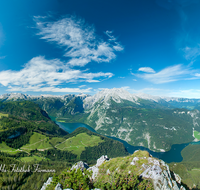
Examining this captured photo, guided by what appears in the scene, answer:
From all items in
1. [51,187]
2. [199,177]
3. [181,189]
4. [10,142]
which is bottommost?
[199,177]

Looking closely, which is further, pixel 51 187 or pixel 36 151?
pixel 36 151

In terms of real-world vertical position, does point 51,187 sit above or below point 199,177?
above

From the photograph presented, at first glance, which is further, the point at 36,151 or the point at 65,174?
the point at 36,151

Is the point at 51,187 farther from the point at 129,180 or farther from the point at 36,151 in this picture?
the point at 36,151

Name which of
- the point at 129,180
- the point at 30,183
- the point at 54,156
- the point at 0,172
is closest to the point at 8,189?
the point at 30,183

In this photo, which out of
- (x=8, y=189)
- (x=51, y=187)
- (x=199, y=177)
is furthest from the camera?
(x=199, y=177)

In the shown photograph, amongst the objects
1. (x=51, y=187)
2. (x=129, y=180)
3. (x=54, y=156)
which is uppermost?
(x=129, y=180)

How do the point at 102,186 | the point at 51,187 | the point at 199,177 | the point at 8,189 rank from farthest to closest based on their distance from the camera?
the point at 199,177
the point at 8,189
the point at 51,187
the point at 102,186

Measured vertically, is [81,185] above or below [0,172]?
above

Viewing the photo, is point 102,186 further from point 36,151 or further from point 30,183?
point 36,151

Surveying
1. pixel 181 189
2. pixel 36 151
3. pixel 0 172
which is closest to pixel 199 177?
pixel 181 189
